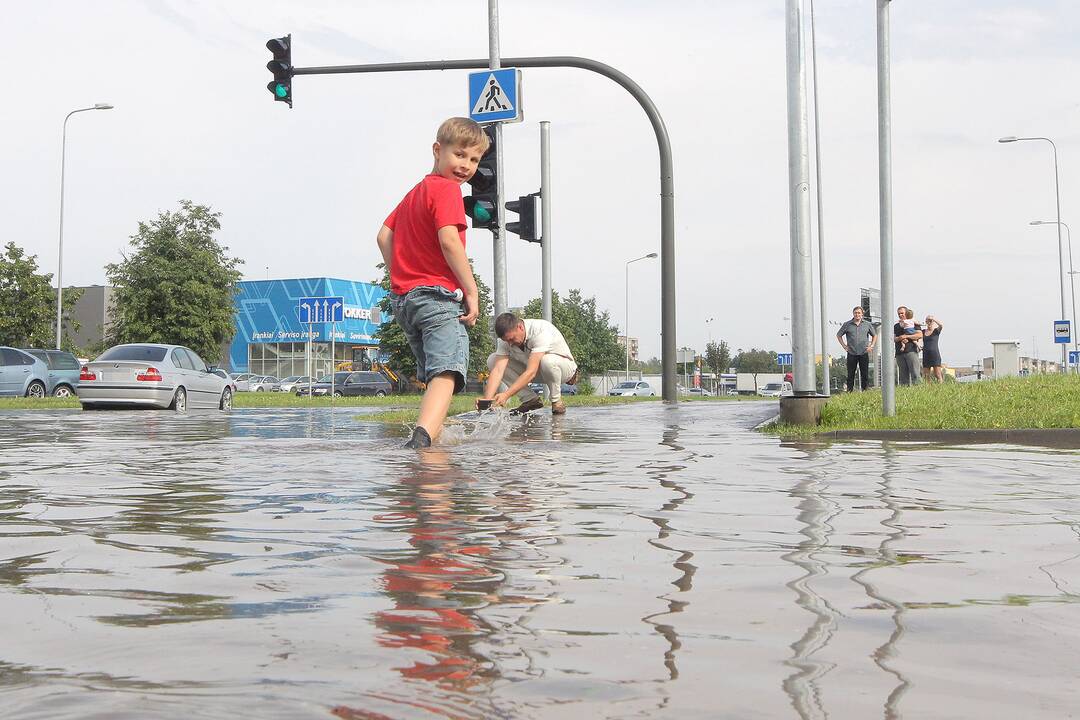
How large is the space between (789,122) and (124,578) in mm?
10263

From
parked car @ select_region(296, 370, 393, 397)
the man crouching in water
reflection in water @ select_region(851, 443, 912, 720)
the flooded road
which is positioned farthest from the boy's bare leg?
parked car @ select_region(296, 370, 393, 397)

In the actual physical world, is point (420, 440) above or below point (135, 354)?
below

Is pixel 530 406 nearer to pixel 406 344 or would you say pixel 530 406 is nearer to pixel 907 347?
pixel 907 347

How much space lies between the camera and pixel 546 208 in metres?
17.0

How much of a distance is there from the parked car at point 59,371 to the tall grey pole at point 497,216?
67.8 feet

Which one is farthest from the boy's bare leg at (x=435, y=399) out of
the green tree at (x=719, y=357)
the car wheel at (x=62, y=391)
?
the green tree at (x=719, y=357)

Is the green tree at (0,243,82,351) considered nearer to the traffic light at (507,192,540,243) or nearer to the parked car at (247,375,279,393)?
the parked car at (247,375,279,393)

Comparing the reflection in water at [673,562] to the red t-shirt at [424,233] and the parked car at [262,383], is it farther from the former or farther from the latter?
the parked car at [262,383]

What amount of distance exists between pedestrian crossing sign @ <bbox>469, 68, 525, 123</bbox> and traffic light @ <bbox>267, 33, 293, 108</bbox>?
16.4ft

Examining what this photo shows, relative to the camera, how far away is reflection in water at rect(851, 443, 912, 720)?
75.7 inches

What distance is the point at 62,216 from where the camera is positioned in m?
41.9

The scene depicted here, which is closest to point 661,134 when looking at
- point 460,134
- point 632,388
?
point 460,134

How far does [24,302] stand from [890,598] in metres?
47.5

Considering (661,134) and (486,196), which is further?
(661,134)
